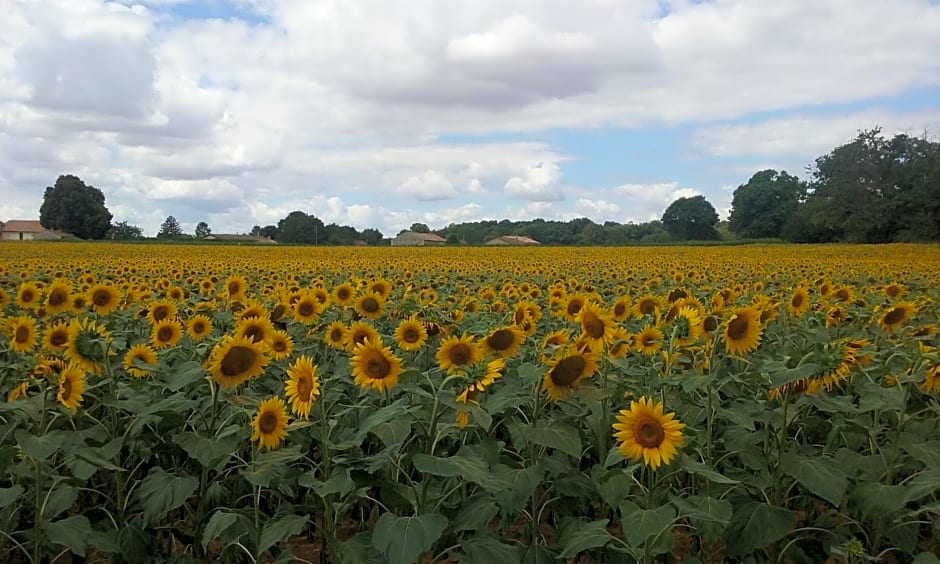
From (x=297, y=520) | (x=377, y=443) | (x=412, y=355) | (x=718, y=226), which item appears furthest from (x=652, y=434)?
(x=718, y=226)

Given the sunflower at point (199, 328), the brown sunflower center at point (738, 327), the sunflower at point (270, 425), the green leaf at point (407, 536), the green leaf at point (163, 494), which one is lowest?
the green leaf at point (163, 494)

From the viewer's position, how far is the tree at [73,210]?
7081cm

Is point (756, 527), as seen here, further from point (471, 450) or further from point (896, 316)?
point (896, 316)

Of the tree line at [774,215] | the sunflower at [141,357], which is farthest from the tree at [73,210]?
the sunflower at [141,357]

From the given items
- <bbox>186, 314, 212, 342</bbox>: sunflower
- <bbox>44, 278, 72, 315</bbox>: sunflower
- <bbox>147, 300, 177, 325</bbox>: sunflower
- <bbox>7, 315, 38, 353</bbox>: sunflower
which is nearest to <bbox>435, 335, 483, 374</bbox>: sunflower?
<bbox>186, 314, 212, 342</bbox>: sunflower

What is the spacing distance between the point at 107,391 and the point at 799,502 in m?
3.39

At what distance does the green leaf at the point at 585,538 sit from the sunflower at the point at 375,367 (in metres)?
0.87

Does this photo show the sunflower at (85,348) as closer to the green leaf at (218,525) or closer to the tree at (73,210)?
the green leaf at (218,525)

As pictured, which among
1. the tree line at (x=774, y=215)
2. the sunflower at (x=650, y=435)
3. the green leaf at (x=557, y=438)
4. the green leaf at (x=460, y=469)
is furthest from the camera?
the tree line at (x=774, y=215)

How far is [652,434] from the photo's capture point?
2.43 meters

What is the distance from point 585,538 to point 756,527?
679mm

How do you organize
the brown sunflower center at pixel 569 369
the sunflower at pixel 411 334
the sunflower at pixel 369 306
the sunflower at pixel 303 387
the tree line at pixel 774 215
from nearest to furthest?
the sunflower at pixel 303 387
the brown sunflower center at pixel 569 369
the sunflower at pixel 411 334
the sunflower at pixel 369 306
the tree line at pixel 774 215

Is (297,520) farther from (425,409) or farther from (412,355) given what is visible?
(412,355)

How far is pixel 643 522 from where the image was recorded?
2332 mm
